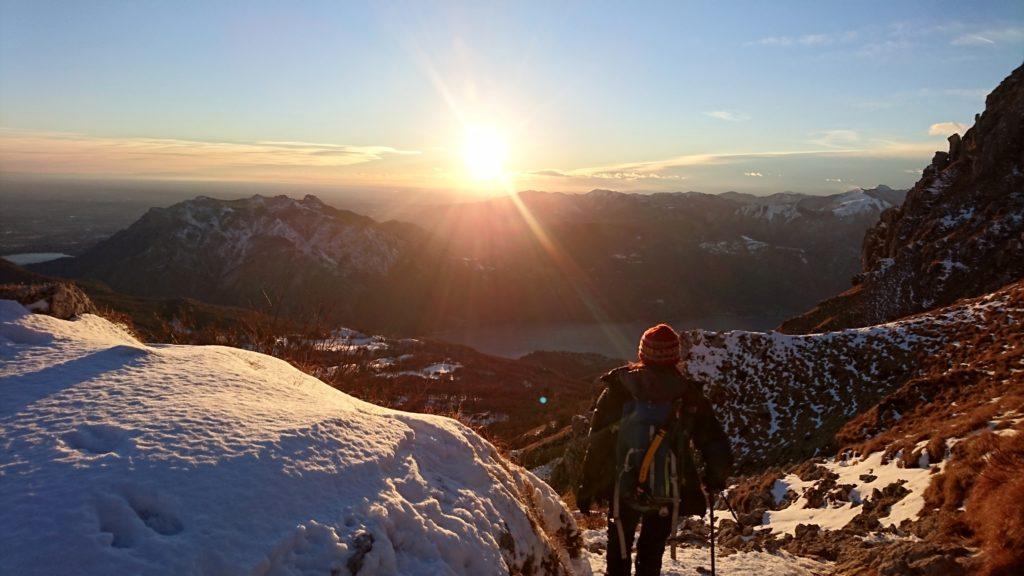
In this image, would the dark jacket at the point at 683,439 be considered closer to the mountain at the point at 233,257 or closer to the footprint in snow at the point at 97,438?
the footprint in snow at the point at 97,438

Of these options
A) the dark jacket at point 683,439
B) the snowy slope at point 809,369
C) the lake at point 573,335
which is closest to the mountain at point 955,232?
the snowy slope at point 809,369

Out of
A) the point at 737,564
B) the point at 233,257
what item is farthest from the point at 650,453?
the point at 233,257

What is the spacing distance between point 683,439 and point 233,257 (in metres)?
207

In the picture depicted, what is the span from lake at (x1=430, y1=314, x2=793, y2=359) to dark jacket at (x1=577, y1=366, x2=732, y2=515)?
5028 inches

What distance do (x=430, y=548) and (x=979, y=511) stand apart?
24.6 ft

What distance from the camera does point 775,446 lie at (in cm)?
2212

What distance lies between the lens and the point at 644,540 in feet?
18.2

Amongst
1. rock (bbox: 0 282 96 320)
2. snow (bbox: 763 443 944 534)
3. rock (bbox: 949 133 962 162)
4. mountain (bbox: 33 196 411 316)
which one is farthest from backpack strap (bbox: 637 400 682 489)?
mountain (bbox: 33 196 411 316)

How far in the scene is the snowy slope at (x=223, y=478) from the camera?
3.77 metres

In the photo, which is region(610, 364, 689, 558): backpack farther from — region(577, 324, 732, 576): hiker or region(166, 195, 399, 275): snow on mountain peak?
region(166, 195, 399, 275): snow on mountain peak

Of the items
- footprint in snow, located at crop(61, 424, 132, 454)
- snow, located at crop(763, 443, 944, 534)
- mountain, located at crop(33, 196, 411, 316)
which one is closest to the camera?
footprint in snow, located at crop(61, 424, 132, 454)

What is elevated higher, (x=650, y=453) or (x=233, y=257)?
(x=650, y=453)

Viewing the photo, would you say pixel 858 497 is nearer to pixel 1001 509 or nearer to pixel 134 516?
pixel 1001 509

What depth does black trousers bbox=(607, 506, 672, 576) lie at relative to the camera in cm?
545
